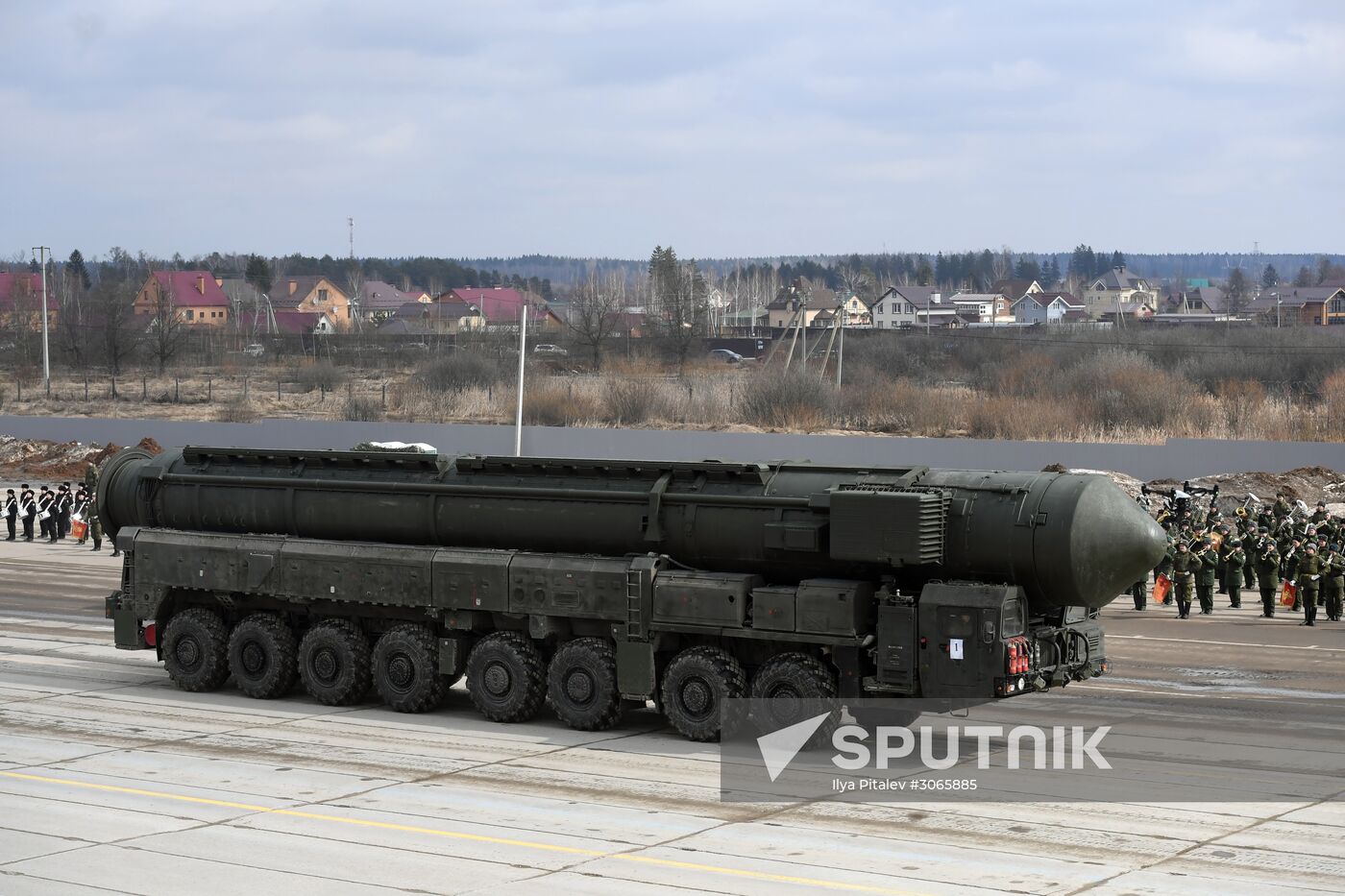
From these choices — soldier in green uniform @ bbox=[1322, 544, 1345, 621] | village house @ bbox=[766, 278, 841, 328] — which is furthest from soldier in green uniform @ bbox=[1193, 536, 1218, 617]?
village house @ bbox=[766, 278, 841, 328]

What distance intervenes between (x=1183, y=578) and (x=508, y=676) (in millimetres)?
12990

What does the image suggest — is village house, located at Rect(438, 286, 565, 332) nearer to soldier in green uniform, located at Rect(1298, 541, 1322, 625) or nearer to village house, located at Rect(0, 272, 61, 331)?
village house, located at Rect(0, 272, 61, 331)

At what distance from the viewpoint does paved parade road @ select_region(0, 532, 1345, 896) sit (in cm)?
1034

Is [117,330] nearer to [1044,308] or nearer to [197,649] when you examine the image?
[197,649]

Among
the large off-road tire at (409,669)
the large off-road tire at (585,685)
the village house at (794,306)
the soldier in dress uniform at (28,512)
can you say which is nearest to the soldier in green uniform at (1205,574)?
the large off-road tire at (585,685)

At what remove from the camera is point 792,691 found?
14.1m

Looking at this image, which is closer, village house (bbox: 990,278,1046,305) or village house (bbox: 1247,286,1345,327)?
village house (bbox: 1247,286,1345,327)

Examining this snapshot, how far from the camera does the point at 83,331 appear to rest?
92625 millimetres

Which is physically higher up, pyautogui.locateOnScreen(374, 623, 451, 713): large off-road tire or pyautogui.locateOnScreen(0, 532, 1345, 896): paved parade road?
pyautogui.locateOnScreen(374, 623, 451, 713): large off-road tire

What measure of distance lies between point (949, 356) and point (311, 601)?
67742mm

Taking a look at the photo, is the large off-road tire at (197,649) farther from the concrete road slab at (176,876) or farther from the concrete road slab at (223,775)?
the concrete road slab at (176,876)

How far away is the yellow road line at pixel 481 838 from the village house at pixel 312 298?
152 metres

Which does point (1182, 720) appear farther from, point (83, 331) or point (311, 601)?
point (83, 331)

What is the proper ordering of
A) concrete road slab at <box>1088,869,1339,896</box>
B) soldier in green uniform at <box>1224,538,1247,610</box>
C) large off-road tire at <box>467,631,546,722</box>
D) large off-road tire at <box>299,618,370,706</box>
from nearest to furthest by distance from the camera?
concrete road slab at <box>1088,869,1339,896</box>, large off-road tire at <box>467,631,546,722</box>, large off-road tire at <box>299,618,370,706</box>, soldier in green uniform at <box>1224,538,1247,610</box>
